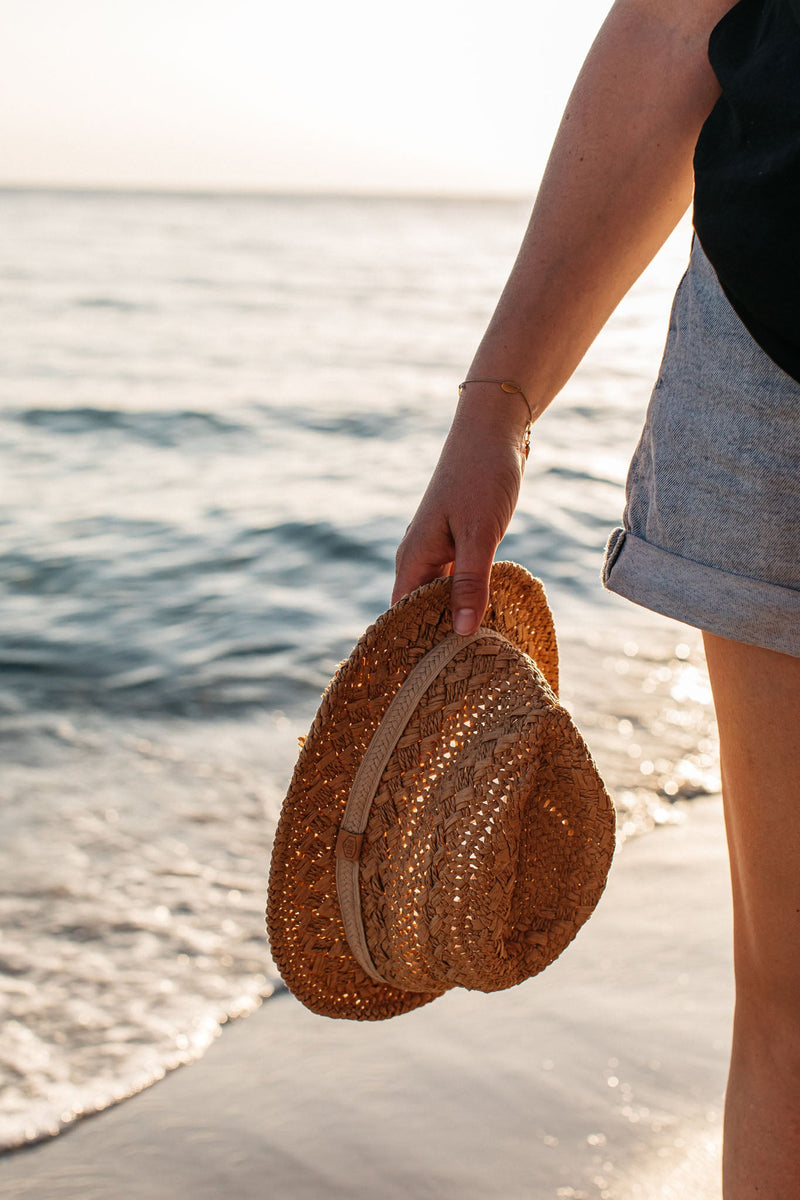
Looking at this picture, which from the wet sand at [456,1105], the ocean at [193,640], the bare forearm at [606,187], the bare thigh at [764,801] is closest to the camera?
the bare thigh at [764,801]

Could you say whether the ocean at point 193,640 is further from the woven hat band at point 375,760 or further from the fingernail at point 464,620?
the fingernail at point 464,620

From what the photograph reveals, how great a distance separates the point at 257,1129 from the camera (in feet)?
6.17

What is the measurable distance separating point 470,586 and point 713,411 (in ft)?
1.11

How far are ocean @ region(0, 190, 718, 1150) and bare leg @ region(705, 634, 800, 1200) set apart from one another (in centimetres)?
131

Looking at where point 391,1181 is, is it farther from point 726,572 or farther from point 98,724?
point 98,724

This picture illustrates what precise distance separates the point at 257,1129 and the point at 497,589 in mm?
1075

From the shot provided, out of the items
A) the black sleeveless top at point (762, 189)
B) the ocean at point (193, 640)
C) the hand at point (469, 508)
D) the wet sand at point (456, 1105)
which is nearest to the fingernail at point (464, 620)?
the hand at point (469, 508)

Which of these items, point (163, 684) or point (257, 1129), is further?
point (163, 684)

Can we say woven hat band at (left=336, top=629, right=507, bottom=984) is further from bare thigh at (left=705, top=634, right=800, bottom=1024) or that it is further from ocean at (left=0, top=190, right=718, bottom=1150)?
ocean at (left=0, top=190, right=718, bottom=1150)

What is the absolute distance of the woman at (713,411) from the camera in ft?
2.92

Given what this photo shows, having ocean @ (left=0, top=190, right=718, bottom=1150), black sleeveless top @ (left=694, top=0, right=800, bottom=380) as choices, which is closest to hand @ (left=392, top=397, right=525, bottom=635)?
black sleeveless top @ (left=694, top=0, right=800, bottom=380)

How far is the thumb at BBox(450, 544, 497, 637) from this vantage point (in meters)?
1.17

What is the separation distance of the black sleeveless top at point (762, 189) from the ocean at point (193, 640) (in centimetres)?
175

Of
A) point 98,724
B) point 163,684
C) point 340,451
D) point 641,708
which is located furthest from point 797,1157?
point 340,451
